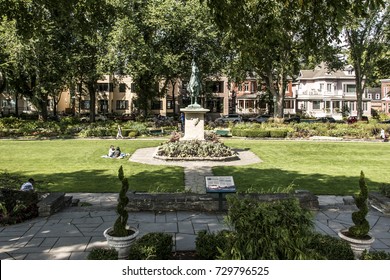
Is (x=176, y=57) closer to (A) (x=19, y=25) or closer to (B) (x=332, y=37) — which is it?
(A) (x=19, y=25)

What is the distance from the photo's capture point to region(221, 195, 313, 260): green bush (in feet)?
16.2

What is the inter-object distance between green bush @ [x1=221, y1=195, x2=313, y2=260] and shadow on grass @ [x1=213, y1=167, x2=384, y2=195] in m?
8.41

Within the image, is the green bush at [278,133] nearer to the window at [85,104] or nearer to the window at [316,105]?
the window at [316,105]

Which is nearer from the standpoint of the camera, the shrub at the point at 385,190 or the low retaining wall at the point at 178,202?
the low retaining wall at the point at 178,202

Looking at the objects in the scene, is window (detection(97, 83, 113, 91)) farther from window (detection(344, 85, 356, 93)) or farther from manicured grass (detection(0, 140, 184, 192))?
window (detection(344, 85, 356, 93))

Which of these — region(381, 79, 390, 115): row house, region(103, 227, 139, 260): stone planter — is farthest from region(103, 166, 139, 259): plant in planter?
region(381, 79, 390, 115): row house

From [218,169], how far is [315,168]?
5.39 metres

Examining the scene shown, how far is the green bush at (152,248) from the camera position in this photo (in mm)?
6441

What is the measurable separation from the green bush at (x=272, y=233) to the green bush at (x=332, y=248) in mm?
1687

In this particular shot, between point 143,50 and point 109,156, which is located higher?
point 143,50

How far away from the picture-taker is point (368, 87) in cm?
8781

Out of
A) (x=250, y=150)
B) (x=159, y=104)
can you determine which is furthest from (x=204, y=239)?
(x=159, y=104)

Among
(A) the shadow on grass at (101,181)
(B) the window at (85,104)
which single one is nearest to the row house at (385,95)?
(B) the window at (85,104)

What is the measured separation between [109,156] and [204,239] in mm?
16189
